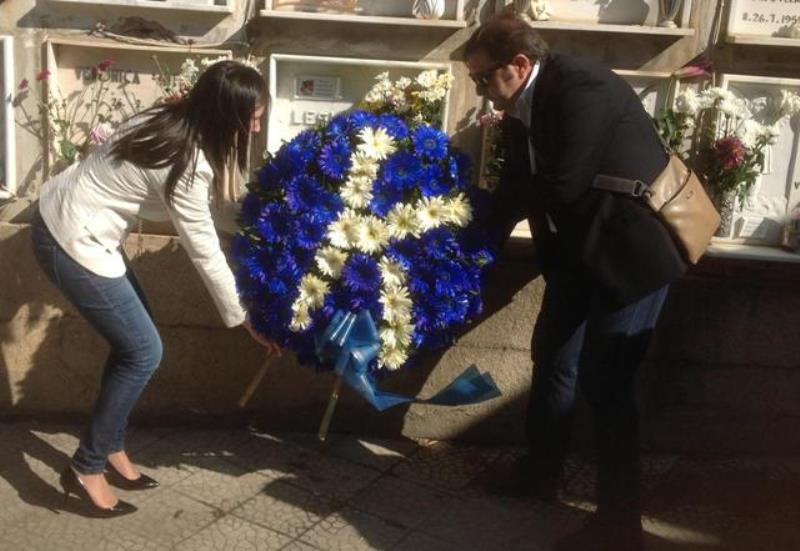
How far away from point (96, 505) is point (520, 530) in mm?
1440

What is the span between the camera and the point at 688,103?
4070 mm

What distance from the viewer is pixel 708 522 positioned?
11.4ft

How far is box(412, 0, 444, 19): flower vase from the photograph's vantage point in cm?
409

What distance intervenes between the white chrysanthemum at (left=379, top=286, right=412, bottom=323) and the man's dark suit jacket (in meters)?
0.61

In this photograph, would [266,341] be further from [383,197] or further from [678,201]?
[678,201]

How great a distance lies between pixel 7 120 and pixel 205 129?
1.72 metres

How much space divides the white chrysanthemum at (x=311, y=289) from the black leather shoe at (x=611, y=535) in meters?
1.15

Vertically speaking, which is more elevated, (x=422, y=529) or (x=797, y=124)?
(x=797, y=124)

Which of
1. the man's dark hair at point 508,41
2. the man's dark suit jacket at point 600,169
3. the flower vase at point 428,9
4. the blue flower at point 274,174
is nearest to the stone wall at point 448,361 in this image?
the blue flower at point 274,174

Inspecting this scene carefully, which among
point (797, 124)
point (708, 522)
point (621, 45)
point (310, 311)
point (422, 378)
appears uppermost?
point (621, 45)

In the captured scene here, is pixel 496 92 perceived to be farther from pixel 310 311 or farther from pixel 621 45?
pixel 621 45

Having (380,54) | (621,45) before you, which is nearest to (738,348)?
(621,45)

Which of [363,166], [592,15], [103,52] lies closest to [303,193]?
[363,166]

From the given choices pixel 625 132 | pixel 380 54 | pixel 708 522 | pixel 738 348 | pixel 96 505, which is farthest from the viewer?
pixel 380 54
